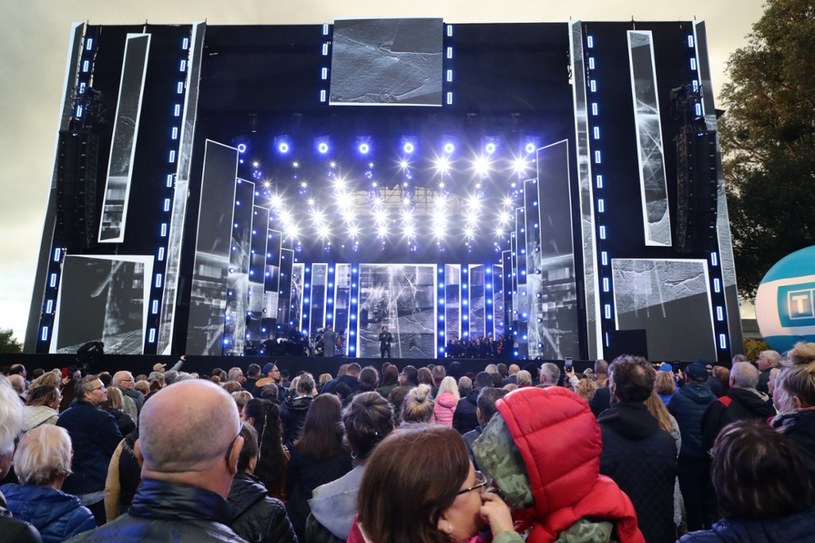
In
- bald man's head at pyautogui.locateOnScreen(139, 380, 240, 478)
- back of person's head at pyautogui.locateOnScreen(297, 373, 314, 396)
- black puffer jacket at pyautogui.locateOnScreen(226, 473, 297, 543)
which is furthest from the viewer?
back of person's head at pyautogui.locateOnScreen(297, 373, 314, 396)

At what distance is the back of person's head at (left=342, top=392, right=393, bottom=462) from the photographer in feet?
7.88

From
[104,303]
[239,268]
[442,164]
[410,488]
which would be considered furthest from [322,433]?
[239,268]

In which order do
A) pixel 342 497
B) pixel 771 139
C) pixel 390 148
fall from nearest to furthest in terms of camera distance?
pixel 342 497, pixel 390 148, pixel 771 139

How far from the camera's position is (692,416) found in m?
4.12

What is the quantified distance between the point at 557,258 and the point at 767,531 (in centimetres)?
1362

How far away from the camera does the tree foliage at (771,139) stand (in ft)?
60.5

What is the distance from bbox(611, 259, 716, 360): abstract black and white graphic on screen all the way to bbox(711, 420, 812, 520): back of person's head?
39.5 feet

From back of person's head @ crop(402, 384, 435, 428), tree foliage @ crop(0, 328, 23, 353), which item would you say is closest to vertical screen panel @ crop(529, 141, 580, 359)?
back of person's head @ crop(402, 384, 435, 428)

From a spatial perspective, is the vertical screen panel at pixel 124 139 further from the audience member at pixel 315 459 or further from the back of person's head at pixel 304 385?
the audience member at pixel 315 459

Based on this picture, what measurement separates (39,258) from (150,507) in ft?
50.7

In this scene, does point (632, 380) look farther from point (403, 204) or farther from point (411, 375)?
point (403, 204)

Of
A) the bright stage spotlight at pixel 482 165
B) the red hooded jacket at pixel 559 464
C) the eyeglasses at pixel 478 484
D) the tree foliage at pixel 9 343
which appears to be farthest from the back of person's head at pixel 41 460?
the tree foliage at pixel 9 343

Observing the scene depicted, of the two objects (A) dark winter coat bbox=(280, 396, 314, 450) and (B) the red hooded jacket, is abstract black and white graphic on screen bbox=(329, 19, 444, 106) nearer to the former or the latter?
(A) dark winter coat bbox=(280, 396, 314, 450)

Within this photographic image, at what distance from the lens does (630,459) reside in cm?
261
